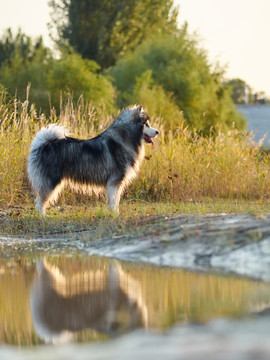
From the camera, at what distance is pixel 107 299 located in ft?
15.9

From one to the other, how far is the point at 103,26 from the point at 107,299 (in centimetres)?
4557

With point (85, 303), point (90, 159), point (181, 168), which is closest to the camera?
point (85, 303)

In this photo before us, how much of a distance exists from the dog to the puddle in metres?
3.82

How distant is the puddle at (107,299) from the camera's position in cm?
393

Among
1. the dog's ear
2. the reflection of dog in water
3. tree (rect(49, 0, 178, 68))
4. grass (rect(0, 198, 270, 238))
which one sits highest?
tree (rect(49, 0, 178, 68))

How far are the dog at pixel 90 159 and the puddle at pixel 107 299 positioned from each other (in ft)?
12.5

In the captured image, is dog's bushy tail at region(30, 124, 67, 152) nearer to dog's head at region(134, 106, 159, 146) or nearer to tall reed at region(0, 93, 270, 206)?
dog's head at region(134, 106, 159, 146)

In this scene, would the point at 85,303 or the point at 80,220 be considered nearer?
the point at 85,303

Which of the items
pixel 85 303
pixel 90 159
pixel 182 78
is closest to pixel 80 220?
pixel 90 159

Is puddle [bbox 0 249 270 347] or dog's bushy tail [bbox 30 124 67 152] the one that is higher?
dog's bushy tail [bbox 30 124 67 152]

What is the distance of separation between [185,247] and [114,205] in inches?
159

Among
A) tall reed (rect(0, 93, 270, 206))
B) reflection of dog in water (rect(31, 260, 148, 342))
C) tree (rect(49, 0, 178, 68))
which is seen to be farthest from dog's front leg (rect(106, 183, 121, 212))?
tree (rect(49, 0, 178, 68))

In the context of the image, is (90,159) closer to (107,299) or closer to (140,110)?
(140,110)

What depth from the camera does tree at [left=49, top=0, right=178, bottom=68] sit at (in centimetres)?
4859
